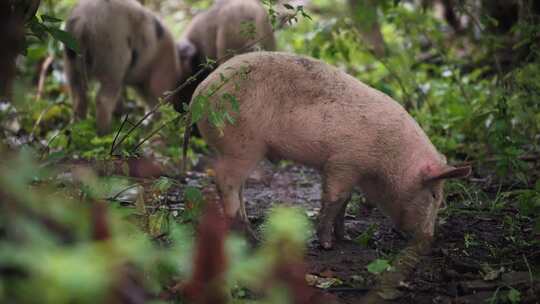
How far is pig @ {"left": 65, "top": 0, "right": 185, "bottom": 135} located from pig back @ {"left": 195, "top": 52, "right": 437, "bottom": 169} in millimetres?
2108

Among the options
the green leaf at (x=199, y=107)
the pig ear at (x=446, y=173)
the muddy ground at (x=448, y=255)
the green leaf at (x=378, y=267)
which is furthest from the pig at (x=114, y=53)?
the green leaf at (x=378, y=267)

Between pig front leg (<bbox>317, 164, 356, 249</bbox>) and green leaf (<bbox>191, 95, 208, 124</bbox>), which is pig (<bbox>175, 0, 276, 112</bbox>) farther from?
green leaf (<bbox>191, 95, 208, 124</bbox>)

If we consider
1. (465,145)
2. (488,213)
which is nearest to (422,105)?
(465,145)

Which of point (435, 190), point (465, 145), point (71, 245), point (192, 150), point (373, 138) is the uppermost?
point (71, 245)

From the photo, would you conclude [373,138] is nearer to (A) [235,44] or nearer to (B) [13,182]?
(B) [13,182]

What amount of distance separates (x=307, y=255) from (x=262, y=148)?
0.70 meters

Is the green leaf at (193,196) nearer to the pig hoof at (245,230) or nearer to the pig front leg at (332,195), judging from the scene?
the pig hoof at (245,230)

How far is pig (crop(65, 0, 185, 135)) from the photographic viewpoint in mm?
5988

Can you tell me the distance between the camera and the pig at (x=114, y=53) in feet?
19.6

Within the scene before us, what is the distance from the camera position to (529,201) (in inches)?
153

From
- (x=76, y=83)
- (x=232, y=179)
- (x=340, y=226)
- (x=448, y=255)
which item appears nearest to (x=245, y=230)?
(x=232, y=179)

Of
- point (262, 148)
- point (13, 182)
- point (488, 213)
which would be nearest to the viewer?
point (13, 182)

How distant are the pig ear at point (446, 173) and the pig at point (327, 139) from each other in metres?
0.03

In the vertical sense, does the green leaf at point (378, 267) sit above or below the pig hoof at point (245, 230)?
above
